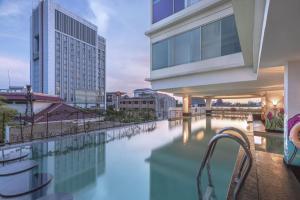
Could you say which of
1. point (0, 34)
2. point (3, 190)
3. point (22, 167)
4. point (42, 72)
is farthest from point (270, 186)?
point (42, 72)

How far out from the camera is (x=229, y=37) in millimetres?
7328

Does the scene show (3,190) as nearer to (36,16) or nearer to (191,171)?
(191,171)

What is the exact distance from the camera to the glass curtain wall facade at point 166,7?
8.79 meters

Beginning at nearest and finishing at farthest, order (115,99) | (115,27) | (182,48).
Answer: (182,48) → (115,27) → (115,99)

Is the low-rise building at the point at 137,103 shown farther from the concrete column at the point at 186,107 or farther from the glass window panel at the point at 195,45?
the glass window panel at the point at 195,45

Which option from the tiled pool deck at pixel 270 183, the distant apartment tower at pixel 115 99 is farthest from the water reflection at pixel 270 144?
the distant apartment tower at pixel 115 99

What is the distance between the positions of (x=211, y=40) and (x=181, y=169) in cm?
570

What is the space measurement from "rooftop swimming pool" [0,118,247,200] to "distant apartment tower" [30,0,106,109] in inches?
1246

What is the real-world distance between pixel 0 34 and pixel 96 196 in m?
20.2

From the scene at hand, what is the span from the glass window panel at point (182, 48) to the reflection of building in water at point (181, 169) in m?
4.17

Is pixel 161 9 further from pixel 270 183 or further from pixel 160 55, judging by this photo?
pixel 270 183

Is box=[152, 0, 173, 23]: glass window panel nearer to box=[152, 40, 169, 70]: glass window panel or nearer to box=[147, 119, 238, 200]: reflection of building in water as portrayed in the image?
box=[152, 40, 169, 70]: glass window panel

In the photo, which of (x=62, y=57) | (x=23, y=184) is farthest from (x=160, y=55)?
(x=62, y=57)

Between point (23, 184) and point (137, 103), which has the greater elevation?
point (137, 103)
